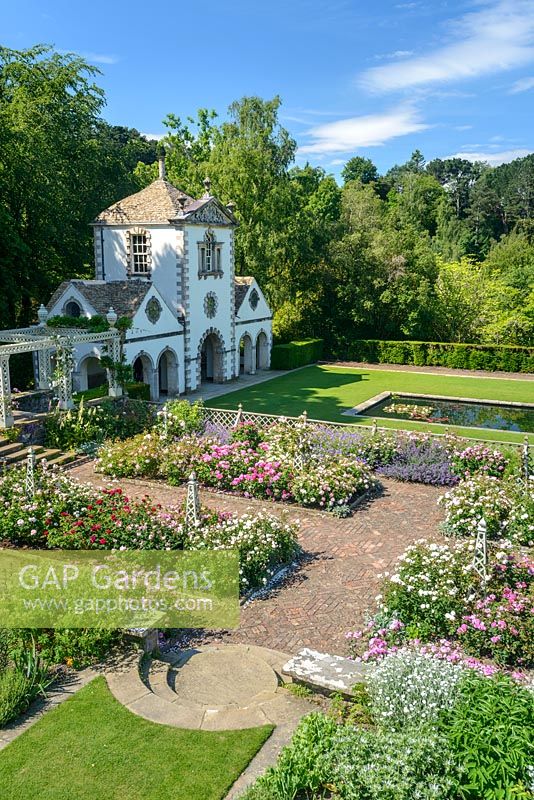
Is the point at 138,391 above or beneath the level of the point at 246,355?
beneath

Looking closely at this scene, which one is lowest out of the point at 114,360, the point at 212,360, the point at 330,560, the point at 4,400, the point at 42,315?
the point at 330,560

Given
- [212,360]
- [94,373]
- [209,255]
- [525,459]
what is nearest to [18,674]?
[525,459]

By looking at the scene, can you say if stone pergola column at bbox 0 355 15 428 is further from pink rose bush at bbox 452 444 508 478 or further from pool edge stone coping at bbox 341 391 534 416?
pool edge stone coping at bbox 341 391 534 416

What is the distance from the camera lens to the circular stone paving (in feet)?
25.8

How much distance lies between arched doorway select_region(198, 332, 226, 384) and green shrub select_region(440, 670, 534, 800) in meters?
26.9

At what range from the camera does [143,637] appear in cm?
825

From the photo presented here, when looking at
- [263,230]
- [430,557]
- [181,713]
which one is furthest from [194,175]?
[181,713]

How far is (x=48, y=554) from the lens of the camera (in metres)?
11.5

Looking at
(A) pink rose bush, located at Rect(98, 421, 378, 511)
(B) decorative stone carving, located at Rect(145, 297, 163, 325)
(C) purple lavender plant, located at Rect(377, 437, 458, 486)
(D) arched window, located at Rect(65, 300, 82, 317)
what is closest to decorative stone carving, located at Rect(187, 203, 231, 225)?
(B) decorative stone carving, located at Rect(145, 297, 163, 325)

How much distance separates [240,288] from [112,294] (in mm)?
9347

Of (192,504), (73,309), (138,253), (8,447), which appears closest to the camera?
(192,504)

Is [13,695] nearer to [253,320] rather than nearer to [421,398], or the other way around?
[421,398]

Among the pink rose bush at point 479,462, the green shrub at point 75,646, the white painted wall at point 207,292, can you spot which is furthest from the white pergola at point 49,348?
the green shrub at point 75,646

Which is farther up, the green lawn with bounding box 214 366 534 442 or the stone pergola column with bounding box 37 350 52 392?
the stone pergola column with bounding box 37 350 52 392
